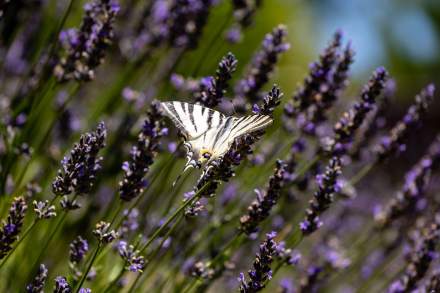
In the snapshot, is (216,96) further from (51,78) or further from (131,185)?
(51,78)

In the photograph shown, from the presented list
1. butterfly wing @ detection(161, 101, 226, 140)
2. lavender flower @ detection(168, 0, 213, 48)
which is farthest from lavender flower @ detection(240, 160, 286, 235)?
lavender flower @ detection(168, 0, 213, 48)

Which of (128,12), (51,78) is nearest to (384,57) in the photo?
(128,12)

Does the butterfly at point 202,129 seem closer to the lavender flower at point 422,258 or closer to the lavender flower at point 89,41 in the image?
the lavender flower at point 89,41

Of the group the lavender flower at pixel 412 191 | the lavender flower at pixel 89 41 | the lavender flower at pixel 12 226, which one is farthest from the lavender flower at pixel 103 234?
the lavender flower at pixel 412 191

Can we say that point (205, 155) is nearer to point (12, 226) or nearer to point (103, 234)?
point (103, 234)

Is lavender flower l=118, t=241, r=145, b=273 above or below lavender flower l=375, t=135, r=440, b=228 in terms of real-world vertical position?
below

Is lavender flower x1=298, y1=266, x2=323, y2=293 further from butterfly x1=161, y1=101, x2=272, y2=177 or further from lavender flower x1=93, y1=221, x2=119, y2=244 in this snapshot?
lavender flower x1=93, y1=221, x2=119, y2=244

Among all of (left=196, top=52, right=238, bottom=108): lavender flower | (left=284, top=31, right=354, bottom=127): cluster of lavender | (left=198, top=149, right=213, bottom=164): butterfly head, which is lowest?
(left=198, top=149, right=213, bottom=164): butterfly head
